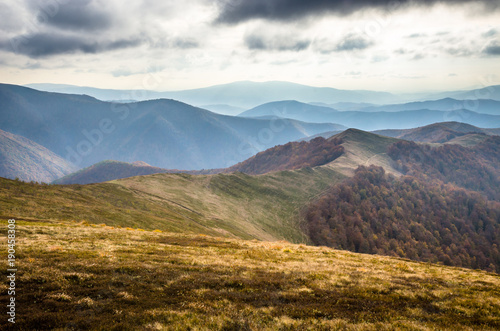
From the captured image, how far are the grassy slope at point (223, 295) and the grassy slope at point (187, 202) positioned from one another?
29.2 m

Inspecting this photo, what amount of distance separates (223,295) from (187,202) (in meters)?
77.4

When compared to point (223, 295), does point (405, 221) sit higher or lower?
lower

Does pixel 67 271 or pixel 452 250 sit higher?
pixel 67 271

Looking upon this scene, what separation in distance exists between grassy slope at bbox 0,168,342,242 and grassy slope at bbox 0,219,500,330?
29164 millimetres

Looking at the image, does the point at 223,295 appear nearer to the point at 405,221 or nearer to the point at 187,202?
the point at 187,202

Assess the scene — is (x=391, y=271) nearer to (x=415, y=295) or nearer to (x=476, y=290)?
(x=476, y=290)

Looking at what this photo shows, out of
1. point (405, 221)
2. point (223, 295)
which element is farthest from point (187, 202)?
point (405, 221)

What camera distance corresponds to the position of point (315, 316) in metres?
12.4

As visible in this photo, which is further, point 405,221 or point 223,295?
point 405,221

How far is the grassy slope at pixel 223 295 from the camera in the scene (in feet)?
36.9

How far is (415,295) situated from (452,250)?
171 m

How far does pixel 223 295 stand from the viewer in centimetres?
1456

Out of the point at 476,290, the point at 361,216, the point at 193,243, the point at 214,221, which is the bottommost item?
the point at 361,216

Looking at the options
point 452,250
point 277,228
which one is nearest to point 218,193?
point 277,228
